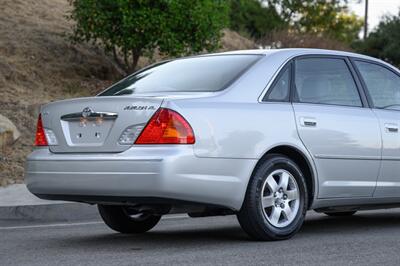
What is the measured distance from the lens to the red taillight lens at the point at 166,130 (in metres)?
6.59

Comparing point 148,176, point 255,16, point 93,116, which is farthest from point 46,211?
point 255,16

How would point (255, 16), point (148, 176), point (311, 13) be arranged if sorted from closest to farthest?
1. point (148, 176)
2. point (311, 13)
3. point (255, 16)

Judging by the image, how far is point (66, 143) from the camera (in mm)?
7043

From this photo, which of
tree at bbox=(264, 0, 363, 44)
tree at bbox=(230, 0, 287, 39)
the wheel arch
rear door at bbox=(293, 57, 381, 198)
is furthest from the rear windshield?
tree at bbox=(230, 0, 287, 39)

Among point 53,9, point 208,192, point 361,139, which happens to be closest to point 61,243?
point 208,192

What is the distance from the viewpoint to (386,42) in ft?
107

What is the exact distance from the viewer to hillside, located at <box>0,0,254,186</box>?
14789 millimetres

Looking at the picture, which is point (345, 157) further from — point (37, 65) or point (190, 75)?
point (37, 65)

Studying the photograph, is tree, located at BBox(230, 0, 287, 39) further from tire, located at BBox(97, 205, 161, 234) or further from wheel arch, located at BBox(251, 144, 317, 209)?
wheel arch, located at BBox(251, 144, 317, 209)

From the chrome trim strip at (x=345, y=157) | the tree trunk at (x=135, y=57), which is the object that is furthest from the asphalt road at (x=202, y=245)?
A: the tree trunk at (x=135, y=57)

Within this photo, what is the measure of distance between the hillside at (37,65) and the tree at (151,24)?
815 millimetres

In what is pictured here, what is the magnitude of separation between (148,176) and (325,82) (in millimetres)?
2081

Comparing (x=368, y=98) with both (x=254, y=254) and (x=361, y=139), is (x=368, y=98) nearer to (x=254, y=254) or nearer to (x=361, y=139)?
(x=361, y=139)

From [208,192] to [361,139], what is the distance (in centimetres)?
169
